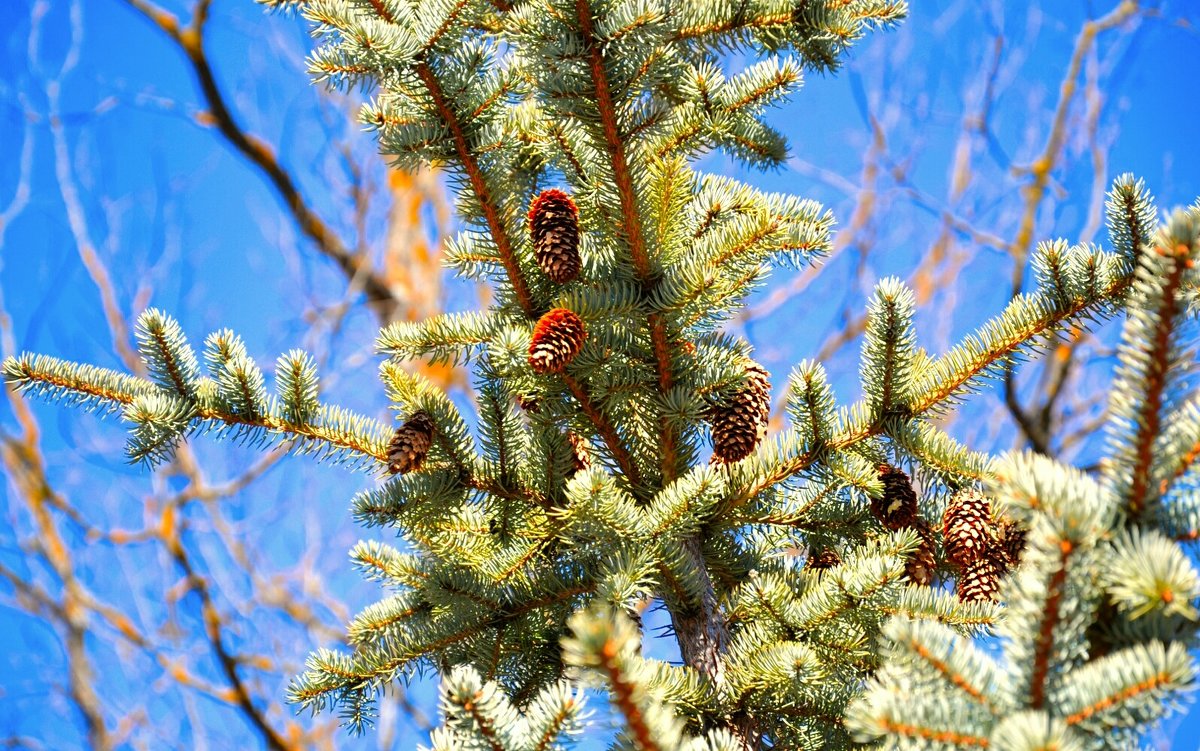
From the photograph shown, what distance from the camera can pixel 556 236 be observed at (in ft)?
5.49

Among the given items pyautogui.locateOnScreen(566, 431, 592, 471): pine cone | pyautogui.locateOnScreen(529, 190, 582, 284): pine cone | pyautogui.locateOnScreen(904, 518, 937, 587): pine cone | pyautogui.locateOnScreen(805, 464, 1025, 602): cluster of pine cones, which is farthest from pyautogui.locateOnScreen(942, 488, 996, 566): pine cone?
pyautogui.locateOnScreen(529, 190, 582, 284): pine cone

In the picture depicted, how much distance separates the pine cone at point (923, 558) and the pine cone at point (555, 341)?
783 mm

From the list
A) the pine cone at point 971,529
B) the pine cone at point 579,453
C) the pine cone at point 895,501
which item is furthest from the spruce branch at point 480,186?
the pine cone at point 971,529

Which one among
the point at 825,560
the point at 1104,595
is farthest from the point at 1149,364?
the point at 825,560

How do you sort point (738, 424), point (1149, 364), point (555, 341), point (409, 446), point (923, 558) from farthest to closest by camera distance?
point (923, 558)
point (738, 424)
point (409, 446)
point (555, 341)
point (1149, 364)

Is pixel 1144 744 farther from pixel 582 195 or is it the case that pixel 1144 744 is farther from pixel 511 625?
pixel 582 195

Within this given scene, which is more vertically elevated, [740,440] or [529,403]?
[529,403]

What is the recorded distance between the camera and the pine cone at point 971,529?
66.2 inches

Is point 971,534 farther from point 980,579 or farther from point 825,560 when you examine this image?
point 825,560

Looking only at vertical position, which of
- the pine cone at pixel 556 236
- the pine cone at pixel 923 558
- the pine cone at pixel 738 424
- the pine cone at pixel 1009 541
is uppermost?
the pine cone at pixel 556 236

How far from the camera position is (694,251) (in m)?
1.72

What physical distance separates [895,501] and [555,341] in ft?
2.32

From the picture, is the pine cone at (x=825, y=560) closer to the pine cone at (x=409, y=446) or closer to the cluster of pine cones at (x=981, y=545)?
the cluster of pine cones at (x=981, y=545)

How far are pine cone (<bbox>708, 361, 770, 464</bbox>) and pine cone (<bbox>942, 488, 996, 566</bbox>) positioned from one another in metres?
0.37
